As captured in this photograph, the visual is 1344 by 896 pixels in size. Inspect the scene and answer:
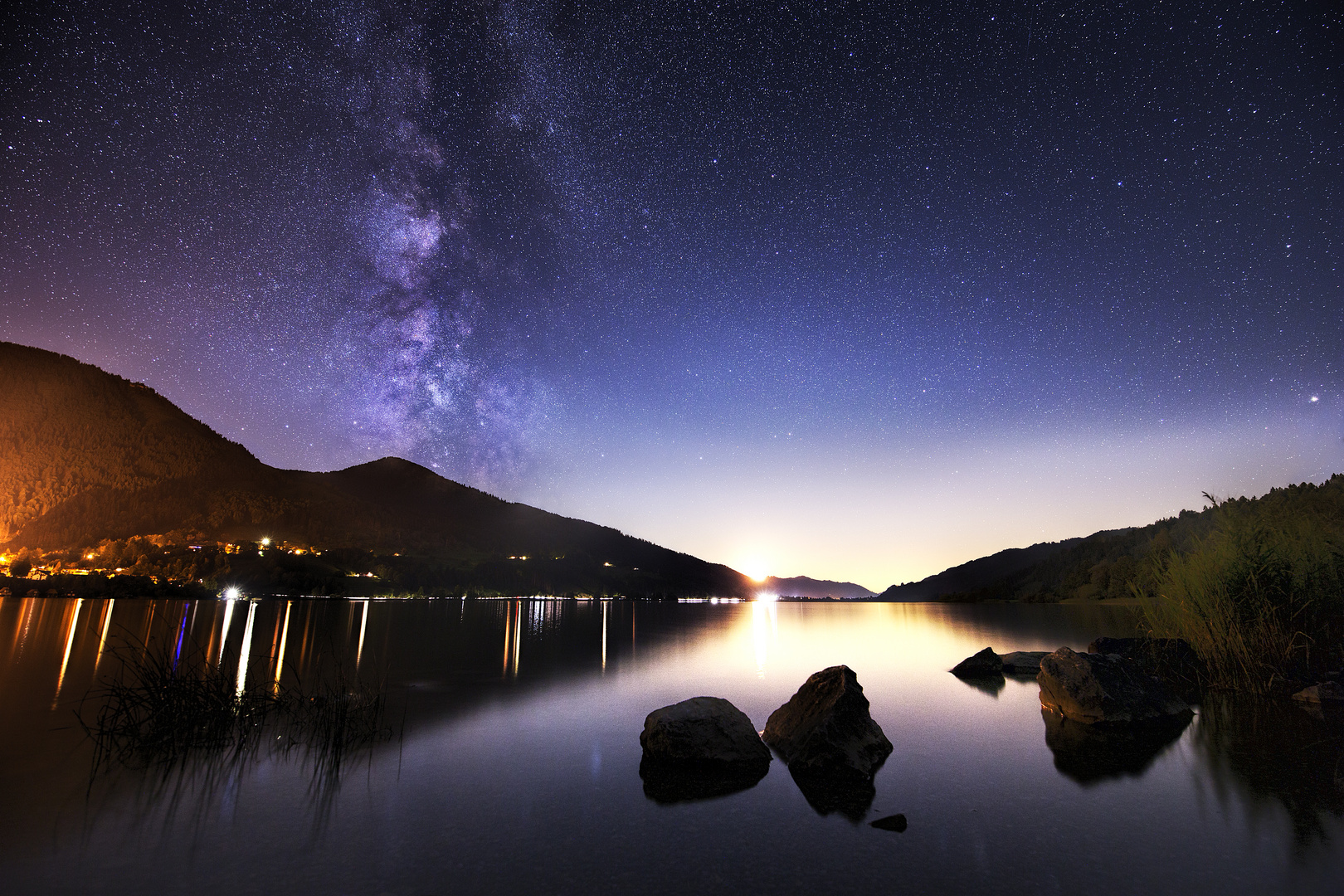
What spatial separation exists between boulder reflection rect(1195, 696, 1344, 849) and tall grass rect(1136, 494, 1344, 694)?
1.87m

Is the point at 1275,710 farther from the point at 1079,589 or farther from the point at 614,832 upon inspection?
the point at 1079,589

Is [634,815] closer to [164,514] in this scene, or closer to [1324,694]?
[1324,694]

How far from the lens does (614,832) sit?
7.02 m

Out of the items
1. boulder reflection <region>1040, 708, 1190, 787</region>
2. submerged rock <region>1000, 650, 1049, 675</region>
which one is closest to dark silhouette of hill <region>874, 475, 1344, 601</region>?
submerged rock <region>1000, 650, 1049, 675</region>

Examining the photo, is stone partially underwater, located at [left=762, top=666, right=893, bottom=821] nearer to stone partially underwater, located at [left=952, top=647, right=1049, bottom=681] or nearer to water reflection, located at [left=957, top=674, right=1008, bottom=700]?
water reflection, located at [left=957, top=674, right=1008, bottom=700]

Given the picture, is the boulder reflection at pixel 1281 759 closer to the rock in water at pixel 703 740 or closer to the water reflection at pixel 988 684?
the water reflection at pixel 988 684

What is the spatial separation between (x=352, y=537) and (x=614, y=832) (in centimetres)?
20847

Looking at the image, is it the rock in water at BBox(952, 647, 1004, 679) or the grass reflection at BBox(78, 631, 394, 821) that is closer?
the grass reflection at BBox(78, 631, 394, 821)

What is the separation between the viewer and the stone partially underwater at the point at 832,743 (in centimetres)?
862

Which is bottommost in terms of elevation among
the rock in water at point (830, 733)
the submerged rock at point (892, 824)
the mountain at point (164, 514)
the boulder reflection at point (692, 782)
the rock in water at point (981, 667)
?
the rock in water at point (981, 667)

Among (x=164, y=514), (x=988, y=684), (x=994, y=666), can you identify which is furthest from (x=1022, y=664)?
(x=164, y=514)

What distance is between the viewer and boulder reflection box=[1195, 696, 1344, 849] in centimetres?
801

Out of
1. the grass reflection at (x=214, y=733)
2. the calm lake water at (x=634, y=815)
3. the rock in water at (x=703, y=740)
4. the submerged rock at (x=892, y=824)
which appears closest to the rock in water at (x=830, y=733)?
the calm lake water at (x=634, y=815)

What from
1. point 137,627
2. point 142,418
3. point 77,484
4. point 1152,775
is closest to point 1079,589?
point 1152,775
